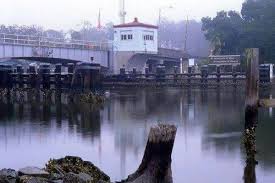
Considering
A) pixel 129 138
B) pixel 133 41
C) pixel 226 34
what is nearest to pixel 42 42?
pixel 133 41

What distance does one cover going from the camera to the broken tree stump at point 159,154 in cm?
869

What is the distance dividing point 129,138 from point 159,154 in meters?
6.96

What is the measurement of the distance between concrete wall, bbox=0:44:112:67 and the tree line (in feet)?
49.5

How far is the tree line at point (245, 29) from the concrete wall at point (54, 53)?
15.1 meters

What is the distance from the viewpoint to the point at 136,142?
15055 mm

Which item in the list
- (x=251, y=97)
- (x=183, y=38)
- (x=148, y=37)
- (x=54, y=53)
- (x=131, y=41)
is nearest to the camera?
(x=251, y=97)

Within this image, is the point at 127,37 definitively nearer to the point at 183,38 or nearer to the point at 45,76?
the point at 45,76

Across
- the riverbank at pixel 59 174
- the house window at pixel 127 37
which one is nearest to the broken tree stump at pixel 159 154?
the riverbank at pixel 59 174

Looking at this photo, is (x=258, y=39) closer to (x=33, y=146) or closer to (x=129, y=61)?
(x=129, y=61)

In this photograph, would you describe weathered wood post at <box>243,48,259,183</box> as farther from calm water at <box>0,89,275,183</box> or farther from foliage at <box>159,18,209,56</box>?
foliage at <box>159,18,209,56</box>

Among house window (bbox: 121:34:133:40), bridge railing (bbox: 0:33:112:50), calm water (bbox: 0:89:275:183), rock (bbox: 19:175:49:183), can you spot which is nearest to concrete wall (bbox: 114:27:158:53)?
house window (bbox: 121:34:133:40)

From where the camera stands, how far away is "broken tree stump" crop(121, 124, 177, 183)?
869 cm

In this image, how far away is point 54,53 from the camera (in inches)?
2067

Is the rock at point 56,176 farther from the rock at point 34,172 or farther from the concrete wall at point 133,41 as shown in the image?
the concrete wall at point 133,41
